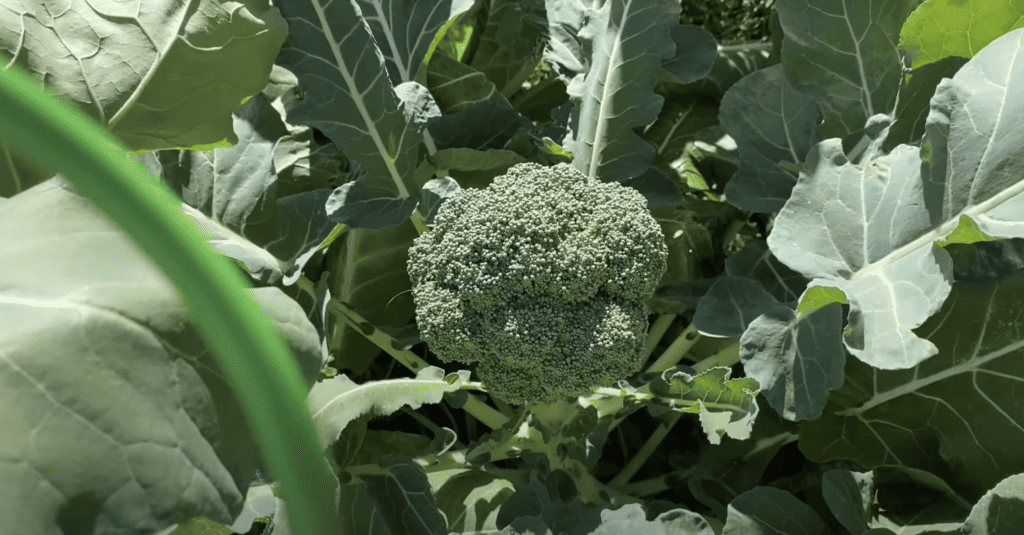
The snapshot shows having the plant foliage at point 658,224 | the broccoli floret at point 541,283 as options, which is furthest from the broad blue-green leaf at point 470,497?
the broccoli floret at point 541,283

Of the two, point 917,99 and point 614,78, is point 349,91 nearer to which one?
point 614,78

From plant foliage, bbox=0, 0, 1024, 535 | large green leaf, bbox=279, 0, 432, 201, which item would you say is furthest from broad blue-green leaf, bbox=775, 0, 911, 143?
large green leaf, bbox=279, 0, 432, 201

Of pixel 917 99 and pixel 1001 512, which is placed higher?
pixel 917 99

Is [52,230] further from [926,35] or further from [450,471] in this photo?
[926,35]

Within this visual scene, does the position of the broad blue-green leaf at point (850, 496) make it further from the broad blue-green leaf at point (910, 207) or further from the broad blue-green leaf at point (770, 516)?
the broad blue-green leaf at point (910, 207)

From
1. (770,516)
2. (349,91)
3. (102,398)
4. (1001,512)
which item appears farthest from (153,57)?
(1001,512)
